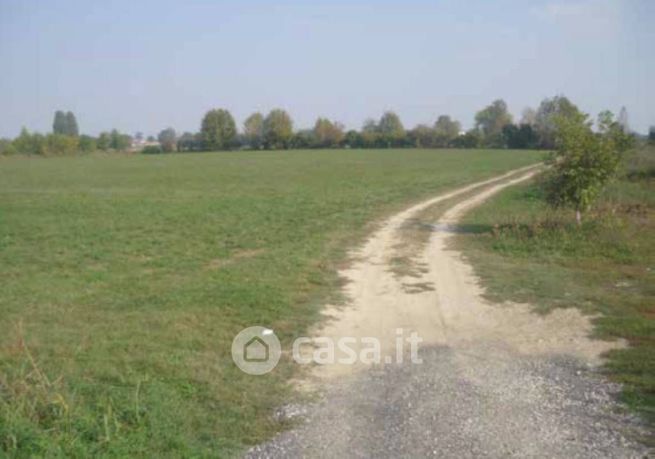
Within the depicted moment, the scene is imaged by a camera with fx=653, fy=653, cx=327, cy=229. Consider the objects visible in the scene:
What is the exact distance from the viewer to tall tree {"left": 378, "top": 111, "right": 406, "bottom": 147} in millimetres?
111875

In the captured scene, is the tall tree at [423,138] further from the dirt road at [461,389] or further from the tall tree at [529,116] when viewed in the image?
the dirt road at [461,389]

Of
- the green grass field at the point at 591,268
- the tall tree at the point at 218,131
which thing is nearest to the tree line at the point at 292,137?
the tall tree at the point at 218,131

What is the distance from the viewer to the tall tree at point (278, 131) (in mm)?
116562

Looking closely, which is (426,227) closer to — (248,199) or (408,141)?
(248,199)

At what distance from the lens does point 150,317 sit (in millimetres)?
8758

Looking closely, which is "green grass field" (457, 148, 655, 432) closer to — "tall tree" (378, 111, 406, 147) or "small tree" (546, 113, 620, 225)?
"small tree" (546, 113, 620, 225)

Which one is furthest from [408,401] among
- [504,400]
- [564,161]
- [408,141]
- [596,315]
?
[408,141]

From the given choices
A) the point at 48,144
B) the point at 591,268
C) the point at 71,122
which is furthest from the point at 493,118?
the point at 591,268

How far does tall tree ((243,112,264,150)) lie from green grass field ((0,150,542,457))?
9877 cm

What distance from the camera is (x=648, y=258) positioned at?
12.5 metres

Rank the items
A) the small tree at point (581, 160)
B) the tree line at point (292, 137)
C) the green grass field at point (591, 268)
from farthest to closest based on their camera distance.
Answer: the tree line at point (292, 137) → the small tree at point (581, 160) → the green grass field at point (591, 268)

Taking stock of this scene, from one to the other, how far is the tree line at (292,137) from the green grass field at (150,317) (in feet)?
289

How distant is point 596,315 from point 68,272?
8957 mm

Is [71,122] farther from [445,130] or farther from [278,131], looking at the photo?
[445,130]
